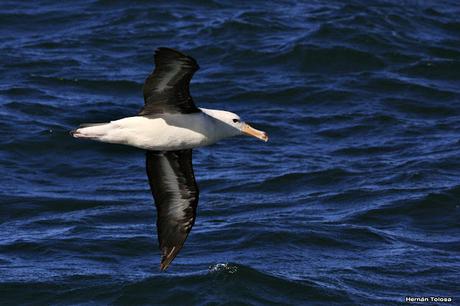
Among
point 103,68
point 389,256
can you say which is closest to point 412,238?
point 389,256

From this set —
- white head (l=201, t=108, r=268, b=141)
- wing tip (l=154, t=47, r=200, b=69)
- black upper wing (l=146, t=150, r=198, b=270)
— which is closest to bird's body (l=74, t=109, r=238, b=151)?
white head (l=201, t=108, r=268, b=141)

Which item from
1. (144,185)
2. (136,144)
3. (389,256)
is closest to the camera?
(136,144)

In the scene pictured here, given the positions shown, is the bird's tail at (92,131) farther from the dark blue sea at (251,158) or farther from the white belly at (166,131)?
the dark blue sea at (251,158)

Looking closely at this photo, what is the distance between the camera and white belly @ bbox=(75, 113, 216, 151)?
37.5ft

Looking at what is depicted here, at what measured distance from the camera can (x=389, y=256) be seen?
16219mm

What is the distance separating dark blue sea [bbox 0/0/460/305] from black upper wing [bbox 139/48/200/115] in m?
4.06

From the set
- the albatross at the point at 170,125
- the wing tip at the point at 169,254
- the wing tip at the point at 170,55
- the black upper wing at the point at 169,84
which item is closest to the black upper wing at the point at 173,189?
the albatross at the point at 170,125

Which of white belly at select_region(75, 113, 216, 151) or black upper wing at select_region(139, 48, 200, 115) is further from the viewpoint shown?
white belly at select_region(75, 113, 216, 151)

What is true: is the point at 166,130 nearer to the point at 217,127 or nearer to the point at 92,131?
the point at 217,127

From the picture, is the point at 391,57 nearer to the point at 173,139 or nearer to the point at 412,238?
the point at 412,238

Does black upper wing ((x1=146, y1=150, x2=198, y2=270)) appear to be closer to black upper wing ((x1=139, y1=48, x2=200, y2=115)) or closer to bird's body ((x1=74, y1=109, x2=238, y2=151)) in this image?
bird's body ((x1=74, y1=109, x2=238, y2=151))

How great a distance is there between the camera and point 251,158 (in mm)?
19344

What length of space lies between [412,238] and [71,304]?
16.9ft

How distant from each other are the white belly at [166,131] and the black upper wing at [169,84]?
80 millimetres
